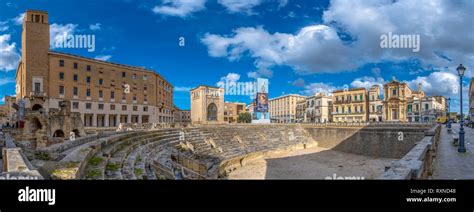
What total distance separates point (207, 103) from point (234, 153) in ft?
160

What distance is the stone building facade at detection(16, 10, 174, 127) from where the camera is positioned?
34728mm

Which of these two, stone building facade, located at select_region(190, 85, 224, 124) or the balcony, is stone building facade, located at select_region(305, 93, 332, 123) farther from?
the balcony

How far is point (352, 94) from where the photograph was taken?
64.4 m

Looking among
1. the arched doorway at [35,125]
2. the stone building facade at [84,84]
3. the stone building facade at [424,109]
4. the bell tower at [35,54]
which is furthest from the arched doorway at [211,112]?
the stone building facade at [424,109]

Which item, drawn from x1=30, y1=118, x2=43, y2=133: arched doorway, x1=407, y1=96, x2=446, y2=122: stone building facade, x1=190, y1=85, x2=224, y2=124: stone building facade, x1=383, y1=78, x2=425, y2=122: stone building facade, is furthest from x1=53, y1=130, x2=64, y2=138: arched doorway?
x1=407, y1=96, x2=446, y2=122: stone building facade

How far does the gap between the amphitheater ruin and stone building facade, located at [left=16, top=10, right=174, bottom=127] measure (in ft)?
48.6

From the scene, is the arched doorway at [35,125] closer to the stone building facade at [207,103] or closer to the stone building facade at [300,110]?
the stone building facade at [207,103]

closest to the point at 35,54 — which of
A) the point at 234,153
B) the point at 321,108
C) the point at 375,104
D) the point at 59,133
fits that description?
the point at 59,133

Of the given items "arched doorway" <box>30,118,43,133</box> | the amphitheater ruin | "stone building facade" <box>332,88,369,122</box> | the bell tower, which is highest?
the bell tower

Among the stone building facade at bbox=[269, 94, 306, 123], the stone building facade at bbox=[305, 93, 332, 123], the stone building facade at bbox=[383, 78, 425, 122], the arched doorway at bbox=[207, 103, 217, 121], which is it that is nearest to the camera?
the stone building facade at bbox=[383, 78, 425, 122]

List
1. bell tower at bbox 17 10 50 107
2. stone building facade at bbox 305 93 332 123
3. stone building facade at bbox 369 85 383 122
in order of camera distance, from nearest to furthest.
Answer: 1. bell tower at bbox 17 10 50 107
2. stone building facade at bbox 369 85 383 122
3. stone building facade at bbox 305 93 332 123

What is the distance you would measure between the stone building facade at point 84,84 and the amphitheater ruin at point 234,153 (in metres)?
14.8

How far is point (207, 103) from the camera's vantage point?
74500 millimetres

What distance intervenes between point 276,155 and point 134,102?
31.2 m
